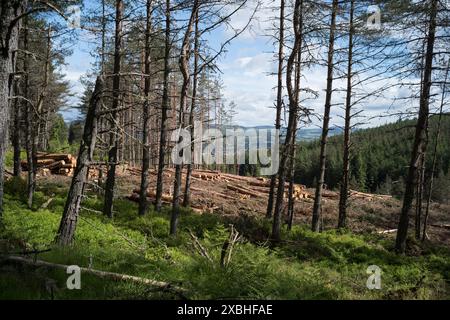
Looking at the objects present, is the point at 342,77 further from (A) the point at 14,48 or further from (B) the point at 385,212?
(A) the point at 14,48

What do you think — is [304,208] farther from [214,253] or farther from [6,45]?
[6,45]

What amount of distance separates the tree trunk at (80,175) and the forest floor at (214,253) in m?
0.46

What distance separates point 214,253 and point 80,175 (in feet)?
11.0

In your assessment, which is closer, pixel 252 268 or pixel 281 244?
pixel 252 268

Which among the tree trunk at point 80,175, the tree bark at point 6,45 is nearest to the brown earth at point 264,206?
the tree trunk at point 80,175

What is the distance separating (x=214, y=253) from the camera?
6.84 metres

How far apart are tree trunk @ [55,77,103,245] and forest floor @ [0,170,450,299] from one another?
1.50ft

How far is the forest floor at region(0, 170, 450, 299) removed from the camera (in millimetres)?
4910

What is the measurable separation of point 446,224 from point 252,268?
23346mm

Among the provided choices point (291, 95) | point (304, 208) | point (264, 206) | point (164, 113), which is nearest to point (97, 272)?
point (291, 95)

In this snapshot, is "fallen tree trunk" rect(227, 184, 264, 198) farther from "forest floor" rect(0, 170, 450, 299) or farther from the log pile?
the log pile

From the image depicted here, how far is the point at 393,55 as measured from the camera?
1329 centimetres

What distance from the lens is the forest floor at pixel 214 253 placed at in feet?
16.1
